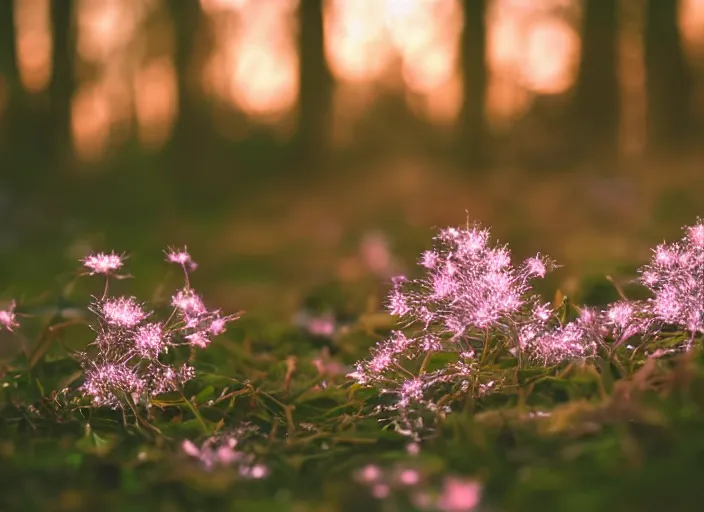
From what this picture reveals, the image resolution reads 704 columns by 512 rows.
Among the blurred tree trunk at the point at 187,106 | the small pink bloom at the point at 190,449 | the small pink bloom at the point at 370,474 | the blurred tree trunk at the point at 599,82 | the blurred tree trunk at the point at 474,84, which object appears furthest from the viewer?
the blurred tree trunk at the point at 187,106

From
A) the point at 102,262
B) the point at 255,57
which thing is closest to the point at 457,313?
the point at 102,262

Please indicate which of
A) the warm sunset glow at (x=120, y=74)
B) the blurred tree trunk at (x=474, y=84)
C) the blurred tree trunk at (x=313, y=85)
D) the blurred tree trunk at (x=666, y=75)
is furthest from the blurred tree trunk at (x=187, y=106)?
the blurred tree trunk at (x=666, y=75)

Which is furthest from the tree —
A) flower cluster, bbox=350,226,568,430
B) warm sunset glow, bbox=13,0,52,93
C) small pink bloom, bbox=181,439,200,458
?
small pink bloom, bbox=181,439,200,458

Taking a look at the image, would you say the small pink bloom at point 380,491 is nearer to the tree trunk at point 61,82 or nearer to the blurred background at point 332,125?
the blurred background at point 332,125

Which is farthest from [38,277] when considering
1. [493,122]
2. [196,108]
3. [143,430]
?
[143,430]

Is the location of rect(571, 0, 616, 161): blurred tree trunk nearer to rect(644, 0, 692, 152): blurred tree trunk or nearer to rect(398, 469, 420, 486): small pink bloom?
rect(644, 0, 692, 152): blurred tree trunk

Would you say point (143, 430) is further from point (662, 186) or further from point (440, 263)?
point (662, 186)

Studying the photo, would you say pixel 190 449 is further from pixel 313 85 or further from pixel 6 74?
pixel 6 74
